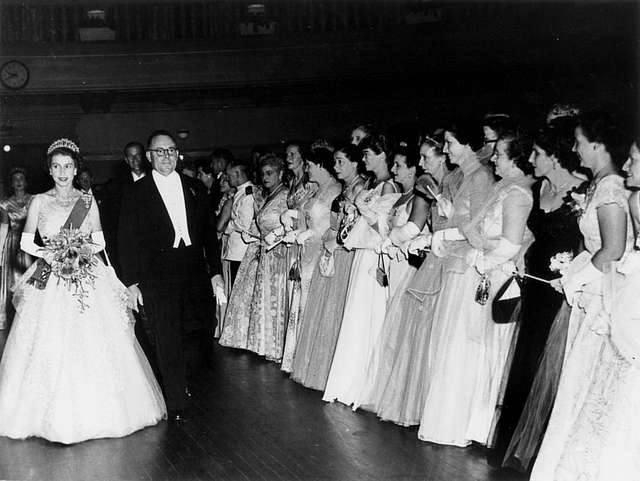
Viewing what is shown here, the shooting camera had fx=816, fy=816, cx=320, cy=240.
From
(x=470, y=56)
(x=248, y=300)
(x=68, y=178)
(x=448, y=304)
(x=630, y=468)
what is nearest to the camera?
(x=630, y=468)

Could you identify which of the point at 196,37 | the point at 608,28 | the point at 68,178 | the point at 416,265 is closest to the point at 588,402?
the point at 416,265

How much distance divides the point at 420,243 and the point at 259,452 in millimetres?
1422

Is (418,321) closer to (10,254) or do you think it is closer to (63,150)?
(63,150)

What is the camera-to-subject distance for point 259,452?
411 cm

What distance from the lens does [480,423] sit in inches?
160

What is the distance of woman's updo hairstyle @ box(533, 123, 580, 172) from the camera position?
12.4 ft

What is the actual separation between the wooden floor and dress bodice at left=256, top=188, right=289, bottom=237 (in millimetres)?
1976

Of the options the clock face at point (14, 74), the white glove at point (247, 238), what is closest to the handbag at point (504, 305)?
the white glove at point (247, 238)

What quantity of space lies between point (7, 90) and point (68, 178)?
667 centimetres

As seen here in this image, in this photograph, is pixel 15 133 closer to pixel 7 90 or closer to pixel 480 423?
pixel 7 90

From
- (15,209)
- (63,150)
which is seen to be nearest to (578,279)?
(63,150)

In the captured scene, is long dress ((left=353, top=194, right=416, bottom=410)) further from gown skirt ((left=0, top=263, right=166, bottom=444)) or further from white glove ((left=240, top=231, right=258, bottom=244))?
white glove ((left=240, top=231, right=258, bottom=244))

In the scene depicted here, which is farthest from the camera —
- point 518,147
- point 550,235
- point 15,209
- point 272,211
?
point 15,209

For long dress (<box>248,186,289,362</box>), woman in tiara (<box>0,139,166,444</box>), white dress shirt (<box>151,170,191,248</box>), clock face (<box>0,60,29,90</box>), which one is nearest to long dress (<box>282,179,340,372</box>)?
long dress (<box>248,186,289,362</box>)
